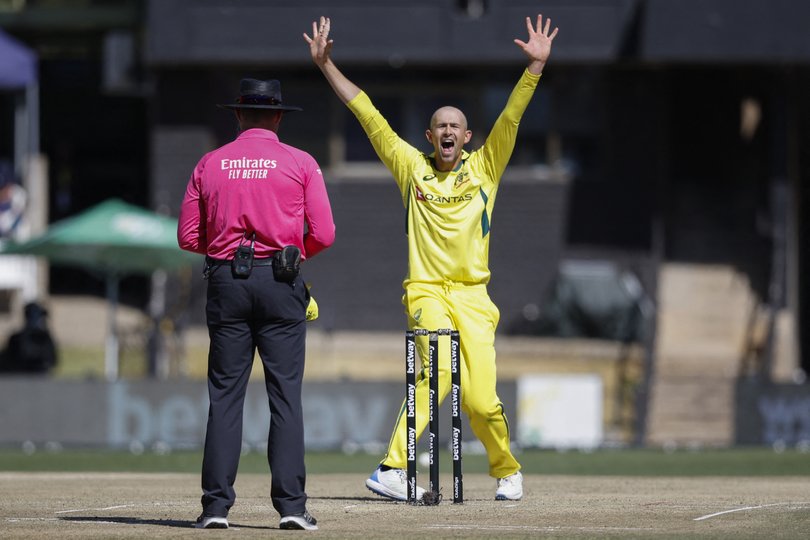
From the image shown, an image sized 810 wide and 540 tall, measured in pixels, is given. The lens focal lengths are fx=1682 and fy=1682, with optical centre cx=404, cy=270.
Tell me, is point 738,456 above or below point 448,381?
below

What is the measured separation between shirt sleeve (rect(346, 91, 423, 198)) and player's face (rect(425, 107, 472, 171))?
173 mm

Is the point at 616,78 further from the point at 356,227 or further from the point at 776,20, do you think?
the point at 356,227

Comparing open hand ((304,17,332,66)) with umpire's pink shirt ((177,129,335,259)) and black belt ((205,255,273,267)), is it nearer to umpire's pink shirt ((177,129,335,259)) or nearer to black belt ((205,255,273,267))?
umpire's pink shirt ((177,129,335,259))

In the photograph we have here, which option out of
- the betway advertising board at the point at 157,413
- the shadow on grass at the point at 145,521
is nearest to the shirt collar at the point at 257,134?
the shadow on grass at the point at 145,521

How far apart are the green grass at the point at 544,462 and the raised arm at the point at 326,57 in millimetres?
6502

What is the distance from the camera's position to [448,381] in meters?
9.60

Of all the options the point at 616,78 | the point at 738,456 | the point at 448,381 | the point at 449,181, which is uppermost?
the point at 616,78

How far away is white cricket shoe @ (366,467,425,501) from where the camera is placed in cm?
956

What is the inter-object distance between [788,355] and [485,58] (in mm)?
6595

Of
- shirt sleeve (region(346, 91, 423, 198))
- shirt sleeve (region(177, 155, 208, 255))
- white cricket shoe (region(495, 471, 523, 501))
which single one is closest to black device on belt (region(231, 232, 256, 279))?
shirt sleeve (region(177, 155, 208, 255))

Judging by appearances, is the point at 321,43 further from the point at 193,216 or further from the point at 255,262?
the point at 255,262

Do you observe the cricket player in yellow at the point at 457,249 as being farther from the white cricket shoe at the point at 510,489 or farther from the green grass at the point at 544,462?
the green grass at the point at 544,462

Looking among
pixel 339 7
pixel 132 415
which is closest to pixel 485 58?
pixel 339 7

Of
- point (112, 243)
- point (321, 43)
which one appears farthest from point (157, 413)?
point (321, 43)
